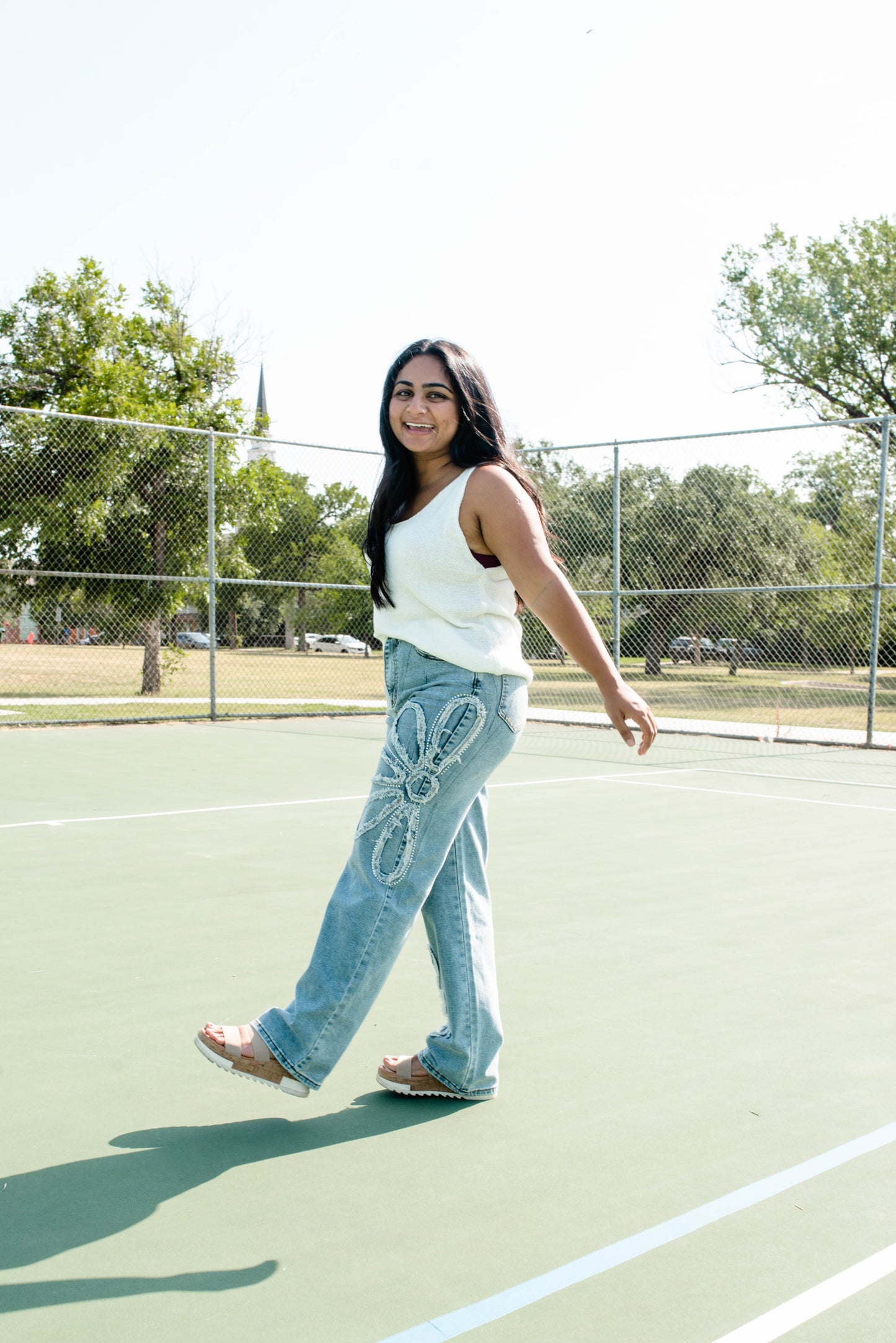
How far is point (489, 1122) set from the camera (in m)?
2.77

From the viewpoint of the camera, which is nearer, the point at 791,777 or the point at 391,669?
the point at 391,669

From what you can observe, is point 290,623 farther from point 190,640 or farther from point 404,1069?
point 404,1069

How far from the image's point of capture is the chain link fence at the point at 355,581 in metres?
15.2

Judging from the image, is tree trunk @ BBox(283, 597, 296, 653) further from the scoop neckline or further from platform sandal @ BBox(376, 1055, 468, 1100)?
the scoop neckline

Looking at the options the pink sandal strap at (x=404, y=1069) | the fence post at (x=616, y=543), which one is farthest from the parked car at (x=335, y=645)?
the pink sandal strap at (x=404, y=1069)

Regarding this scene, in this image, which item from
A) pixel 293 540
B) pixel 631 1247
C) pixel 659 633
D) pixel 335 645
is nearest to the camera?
pixel 631 1247

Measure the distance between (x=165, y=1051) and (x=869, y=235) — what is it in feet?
97.9

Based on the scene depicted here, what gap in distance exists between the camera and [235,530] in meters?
19.3

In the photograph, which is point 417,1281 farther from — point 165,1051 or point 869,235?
point 869,235

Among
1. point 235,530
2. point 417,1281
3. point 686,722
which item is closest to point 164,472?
point 235,530

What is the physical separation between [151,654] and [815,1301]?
16.4 meters

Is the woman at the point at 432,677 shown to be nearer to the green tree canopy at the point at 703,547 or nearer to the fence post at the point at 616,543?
the fence post at the point at 616,543

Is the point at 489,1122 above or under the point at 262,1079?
under

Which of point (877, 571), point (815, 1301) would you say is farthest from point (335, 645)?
point (815, 1301)
